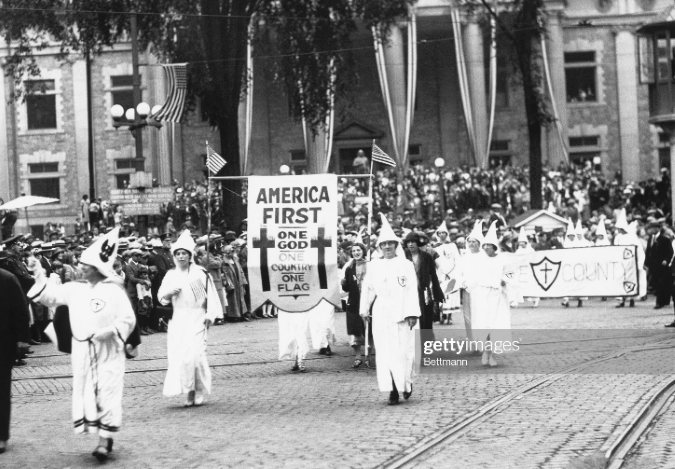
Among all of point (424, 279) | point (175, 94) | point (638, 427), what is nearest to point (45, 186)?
point (175, 94)

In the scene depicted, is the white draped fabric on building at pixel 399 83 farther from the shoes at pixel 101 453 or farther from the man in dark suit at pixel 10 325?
the shoes at pixel 101 453

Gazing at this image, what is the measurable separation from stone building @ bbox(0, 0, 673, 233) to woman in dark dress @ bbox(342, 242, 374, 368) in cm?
3462

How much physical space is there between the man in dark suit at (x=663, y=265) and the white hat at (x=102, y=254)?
53.1ft

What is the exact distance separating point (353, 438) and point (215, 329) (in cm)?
1412

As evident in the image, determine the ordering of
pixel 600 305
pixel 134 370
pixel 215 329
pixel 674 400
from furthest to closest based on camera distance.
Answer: pixel 600 305, pixel 215 329, pixel 134 370, pixel 674 400

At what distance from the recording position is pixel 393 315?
13.3 meters

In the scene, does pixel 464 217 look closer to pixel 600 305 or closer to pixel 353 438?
pixel 600 305

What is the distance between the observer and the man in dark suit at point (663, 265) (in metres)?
25.4

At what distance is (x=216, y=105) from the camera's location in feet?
105

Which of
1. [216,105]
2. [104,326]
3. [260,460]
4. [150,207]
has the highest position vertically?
[216,105]

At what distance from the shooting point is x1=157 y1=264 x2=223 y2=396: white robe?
1326 cm

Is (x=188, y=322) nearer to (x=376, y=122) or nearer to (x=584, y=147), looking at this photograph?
(x=376, y=122)

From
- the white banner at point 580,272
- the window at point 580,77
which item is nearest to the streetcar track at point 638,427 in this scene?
the white banner at point 580,272

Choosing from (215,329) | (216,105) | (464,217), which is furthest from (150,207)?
(464,217)
